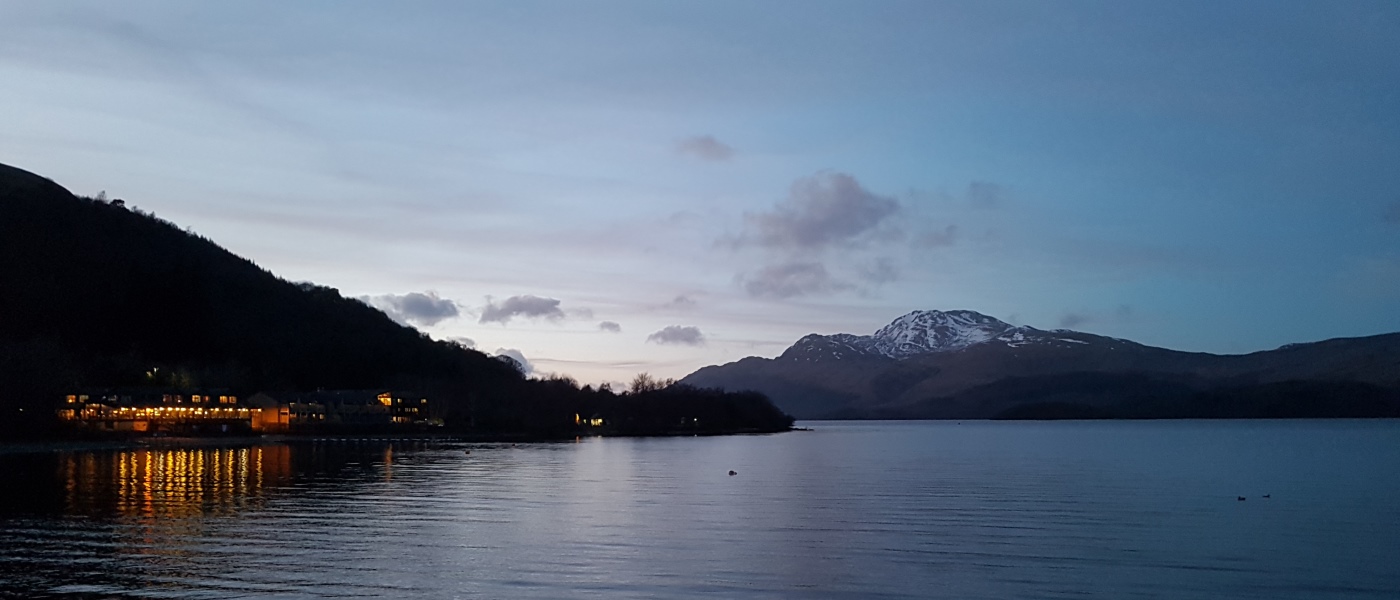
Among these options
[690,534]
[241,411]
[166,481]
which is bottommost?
[690,534]

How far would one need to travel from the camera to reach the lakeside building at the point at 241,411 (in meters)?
147

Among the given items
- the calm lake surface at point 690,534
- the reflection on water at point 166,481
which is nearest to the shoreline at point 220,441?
the reflection on water at point 166,481

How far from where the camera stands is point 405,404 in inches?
7382

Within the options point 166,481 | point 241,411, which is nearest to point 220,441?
point 241,411

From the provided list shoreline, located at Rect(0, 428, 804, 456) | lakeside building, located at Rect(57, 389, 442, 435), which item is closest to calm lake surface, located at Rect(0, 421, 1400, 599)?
shoreline, located at Rect(0, 428, 804, 456)

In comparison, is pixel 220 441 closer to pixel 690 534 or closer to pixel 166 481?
pixel 166 481

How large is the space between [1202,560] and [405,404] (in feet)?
549

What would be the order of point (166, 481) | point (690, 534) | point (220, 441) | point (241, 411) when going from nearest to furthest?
point (690, 534) → point (166, 481) → point (220, 441) → point (241, 411)

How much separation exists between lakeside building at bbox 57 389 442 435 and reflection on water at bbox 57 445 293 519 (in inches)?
1713

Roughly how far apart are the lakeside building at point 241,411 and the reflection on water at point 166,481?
143 feet

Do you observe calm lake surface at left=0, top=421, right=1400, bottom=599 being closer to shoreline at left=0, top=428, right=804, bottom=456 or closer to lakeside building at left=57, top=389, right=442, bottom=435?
shoreline at left=0, top=428, right=804, bottom=456

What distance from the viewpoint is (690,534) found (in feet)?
131

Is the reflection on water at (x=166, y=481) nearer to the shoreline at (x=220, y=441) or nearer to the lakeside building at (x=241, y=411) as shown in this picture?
the shoreline at (x=220, y=441)

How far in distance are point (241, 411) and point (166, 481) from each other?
4271 inches
